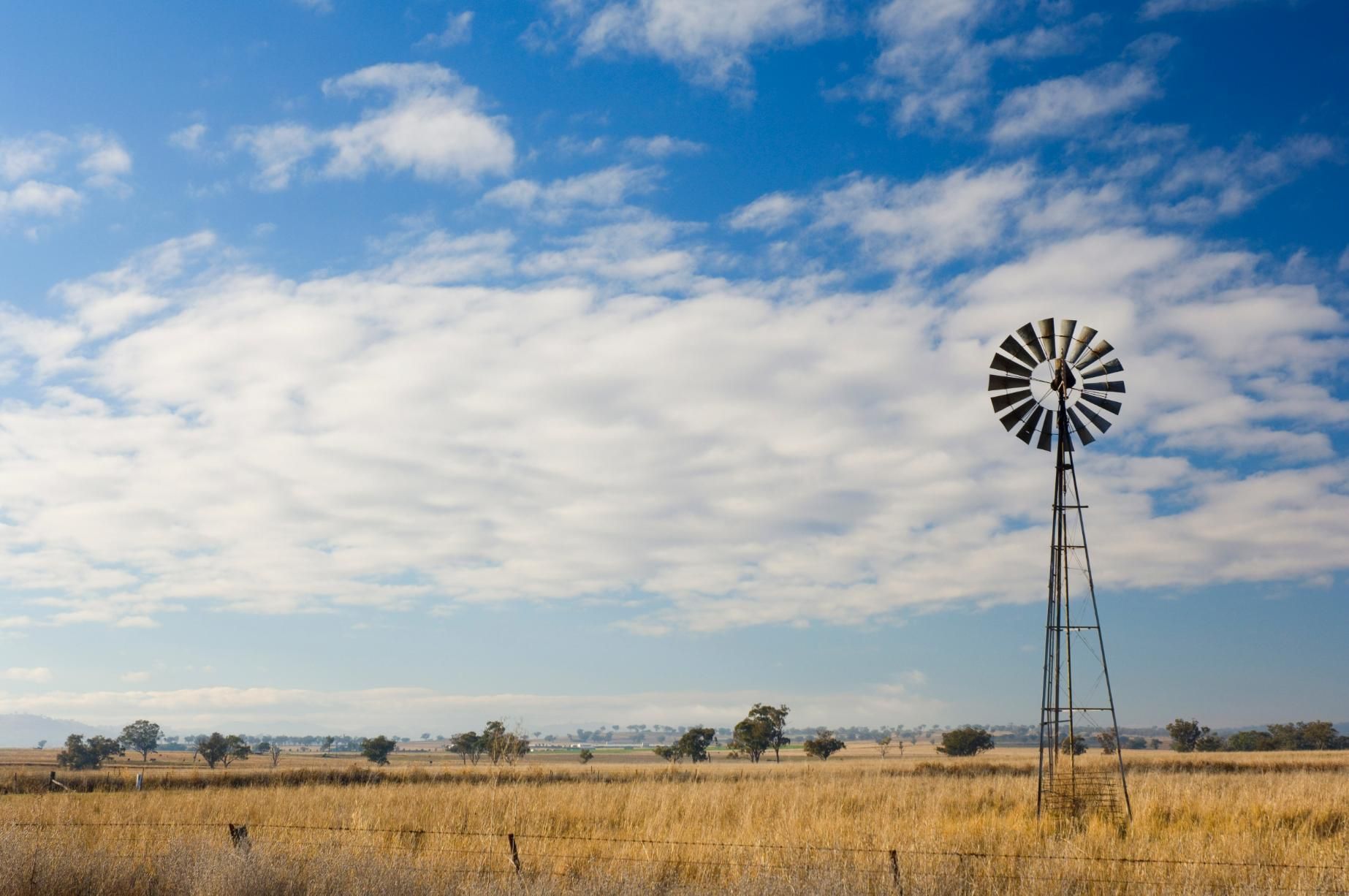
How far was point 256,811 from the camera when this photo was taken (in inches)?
969

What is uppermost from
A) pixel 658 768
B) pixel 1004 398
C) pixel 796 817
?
pixel 1004 398

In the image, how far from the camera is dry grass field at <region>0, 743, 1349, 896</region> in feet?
43.1

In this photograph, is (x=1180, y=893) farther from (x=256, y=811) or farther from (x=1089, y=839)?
(x=256, y=811)

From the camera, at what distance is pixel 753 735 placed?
112 m

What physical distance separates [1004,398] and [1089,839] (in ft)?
31.8

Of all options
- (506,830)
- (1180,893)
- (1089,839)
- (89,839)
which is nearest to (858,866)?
(1180,893)

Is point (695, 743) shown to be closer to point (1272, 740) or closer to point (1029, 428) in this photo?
point (1272, 740)

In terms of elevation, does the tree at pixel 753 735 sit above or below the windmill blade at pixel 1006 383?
below

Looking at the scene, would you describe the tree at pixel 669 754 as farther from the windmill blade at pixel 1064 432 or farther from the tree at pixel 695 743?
the windmill blade at pixel 1064 432

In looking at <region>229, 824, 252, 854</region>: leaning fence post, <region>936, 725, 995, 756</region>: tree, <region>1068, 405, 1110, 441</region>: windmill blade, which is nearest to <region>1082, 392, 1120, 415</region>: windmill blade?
<region>1068, 405, 1110, 441</region>: windmill blade

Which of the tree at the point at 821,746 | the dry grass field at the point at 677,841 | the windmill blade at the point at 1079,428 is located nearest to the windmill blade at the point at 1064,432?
the windmill blade at the point at 1079,428

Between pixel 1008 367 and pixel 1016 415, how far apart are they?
1.16m

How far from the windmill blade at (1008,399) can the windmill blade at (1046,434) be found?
0.67m

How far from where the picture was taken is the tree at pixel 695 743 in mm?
110812
